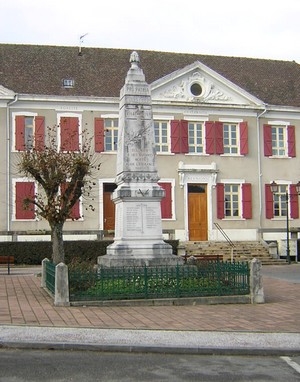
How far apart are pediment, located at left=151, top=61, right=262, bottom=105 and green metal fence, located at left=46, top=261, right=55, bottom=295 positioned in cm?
1772

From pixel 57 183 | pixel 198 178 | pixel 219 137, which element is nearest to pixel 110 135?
pixel 198 178

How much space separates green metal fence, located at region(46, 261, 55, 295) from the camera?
580 inches

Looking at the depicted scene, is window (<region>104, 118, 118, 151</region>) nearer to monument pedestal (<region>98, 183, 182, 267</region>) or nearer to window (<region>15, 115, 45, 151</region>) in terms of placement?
window (<region>15, 115, 45, 151</region>)

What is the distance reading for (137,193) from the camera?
15828 millimetres

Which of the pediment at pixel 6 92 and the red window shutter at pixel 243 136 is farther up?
the pediment at pixel 6 92

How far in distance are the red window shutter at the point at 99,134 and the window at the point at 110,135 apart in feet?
0.84

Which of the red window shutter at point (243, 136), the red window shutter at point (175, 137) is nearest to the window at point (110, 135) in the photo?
the red window shutter at point (175, 137)

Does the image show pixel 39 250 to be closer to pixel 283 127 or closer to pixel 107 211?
pixel 107 211

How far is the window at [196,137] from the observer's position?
1297 inches

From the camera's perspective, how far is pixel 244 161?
33.6 m

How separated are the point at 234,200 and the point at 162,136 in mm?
5102

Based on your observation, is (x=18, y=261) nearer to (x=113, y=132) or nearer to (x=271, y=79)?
(x=113, y=132)

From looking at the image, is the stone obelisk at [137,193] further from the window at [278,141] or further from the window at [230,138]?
the window at [278,141]

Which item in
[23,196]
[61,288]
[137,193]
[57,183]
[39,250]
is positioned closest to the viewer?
[61,288]
